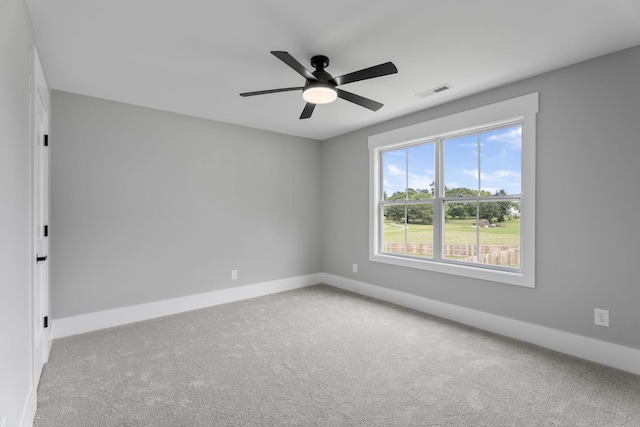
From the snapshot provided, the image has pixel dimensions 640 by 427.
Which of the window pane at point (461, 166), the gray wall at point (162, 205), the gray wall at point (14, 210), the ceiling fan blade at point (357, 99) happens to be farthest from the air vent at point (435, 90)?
the gray wall at point (14, 210)

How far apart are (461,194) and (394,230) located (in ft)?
3.47

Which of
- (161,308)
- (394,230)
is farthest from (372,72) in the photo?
(161,308)

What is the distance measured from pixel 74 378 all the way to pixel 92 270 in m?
1.31

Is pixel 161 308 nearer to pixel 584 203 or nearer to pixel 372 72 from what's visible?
pixel 372 72

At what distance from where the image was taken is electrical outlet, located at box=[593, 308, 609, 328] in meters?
2.47

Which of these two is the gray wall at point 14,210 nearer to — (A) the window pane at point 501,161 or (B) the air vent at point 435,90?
(B) the air vent at point 435,90

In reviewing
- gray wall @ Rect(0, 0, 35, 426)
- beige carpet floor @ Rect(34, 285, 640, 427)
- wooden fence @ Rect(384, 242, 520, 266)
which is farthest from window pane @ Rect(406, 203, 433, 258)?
gray wall @ Rect(0, 0, 35, 426)

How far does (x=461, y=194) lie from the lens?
140 inches

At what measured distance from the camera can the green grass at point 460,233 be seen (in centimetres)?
316

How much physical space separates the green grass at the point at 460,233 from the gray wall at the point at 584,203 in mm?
308

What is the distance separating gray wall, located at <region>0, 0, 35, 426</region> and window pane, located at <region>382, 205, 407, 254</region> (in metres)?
3.70

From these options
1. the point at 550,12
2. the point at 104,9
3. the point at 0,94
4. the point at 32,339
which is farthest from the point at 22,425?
the point at 550,12

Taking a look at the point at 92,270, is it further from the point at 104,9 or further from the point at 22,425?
the point at 104,9

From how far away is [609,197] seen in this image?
96.8 inches
